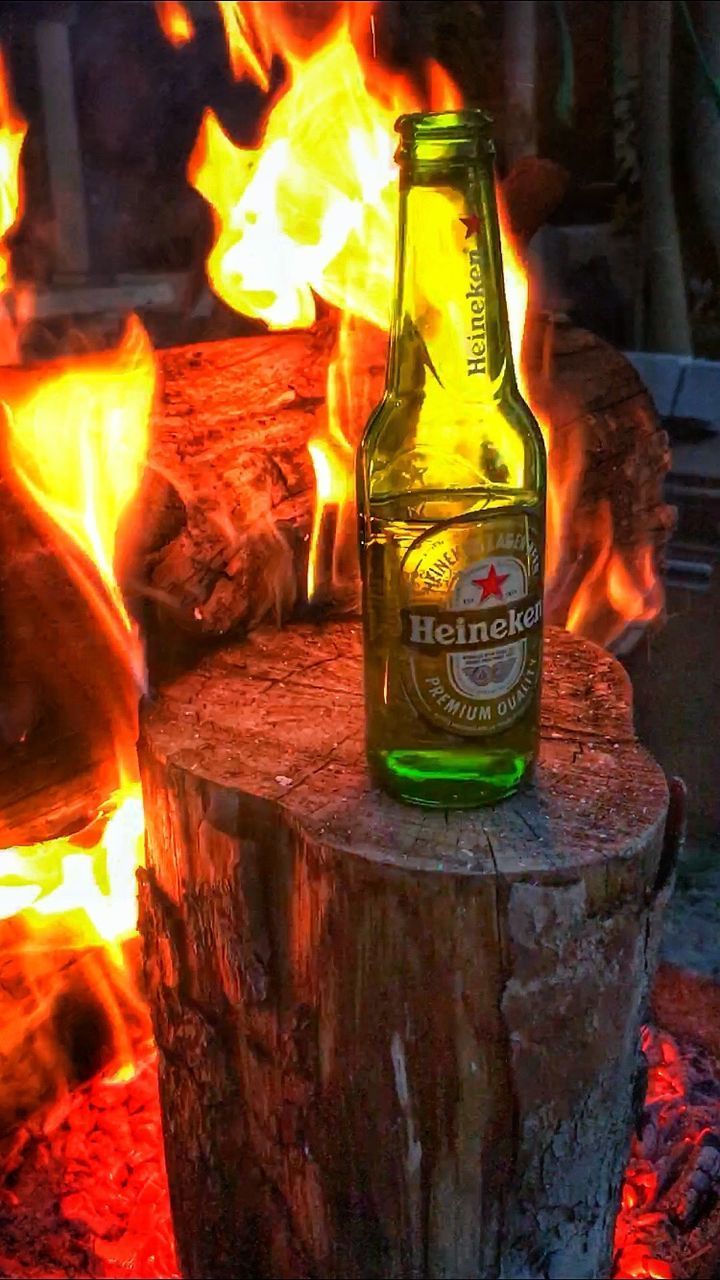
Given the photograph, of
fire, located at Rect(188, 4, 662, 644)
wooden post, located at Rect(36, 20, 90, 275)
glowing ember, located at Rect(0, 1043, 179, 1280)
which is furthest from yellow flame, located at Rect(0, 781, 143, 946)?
wooden post, located at Rect(36, 20, 90, 275)

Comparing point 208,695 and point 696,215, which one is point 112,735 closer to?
point 208,695

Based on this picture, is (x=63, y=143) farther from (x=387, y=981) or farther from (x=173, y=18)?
(x=387, y=981)

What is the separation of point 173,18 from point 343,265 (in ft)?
3.98

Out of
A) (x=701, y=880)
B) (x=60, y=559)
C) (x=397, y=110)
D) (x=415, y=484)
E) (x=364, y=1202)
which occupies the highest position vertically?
(x=397, y=110)

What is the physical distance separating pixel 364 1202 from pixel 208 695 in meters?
0.57

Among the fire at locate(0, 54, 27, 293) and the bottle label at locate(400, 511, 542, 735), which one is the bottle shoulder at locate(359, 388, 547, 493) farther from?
the fire at locate(0, 54, 27, 293)

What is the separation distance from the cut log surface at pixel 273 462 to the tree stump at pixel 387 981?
0.53ft

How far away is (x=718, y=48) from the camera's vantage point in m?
2.25

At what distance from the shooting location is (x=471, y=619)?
1069 mm

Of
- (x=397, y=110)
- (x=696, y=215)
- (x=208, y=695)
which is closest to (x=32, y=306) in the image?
(x=397, y=110)

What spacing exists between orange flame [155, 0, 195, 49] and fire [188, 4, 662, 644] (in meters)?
0.52

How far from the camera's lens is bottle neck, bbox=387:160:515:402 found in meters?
1.06

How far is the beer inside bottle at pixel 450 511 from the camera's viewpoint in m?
1.07

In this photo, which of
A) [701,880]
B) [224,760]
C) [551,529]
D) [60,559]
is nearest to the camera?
[224,760]
